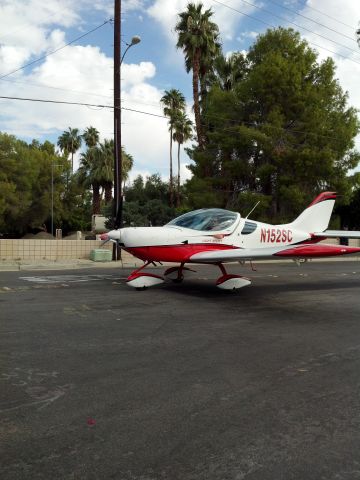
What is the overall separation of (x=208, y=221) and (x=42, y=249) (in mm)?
12778

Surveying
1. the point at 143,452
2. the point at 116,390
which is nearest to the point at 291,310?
the point at 116,390

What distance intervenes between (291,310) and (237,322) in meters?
1.78

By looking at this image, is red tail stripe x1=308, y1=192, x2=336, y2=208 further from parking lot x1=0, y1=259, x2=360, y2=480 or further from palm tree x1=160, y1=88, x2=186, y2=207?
palm tree x1=160, y1=88, x2=186, y2=207

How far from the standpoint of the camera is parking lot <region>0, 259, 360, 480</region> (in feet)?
9.73

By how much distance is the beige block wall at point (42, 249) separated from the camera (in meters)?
21.1

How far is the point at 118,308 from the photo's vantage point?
8.77 metres

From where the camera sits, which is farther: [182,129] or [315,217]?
[182,129]

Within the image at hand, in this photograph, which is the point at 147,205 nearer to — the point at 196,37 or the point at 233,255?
the point at 196,37

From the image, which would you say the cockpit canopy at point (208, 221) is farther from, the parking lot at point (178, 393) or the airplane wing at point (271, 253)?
the parking lot at point (178, 393)

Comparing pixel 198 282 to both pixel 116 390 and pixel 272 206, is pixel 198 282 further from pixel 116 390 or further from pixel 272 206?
pixel 272 206

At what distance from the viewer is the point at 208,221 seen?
11227 mm

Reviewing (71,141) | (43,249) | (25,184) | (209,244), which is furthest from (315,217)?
(71,141)

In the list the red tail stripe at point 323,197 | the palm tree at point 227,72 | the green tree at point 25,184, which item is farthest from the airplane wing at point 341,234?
the green tree at point 25,184

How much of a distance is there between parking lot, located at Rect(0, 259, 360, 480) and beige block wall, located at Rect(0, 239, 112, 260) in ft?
43.5
